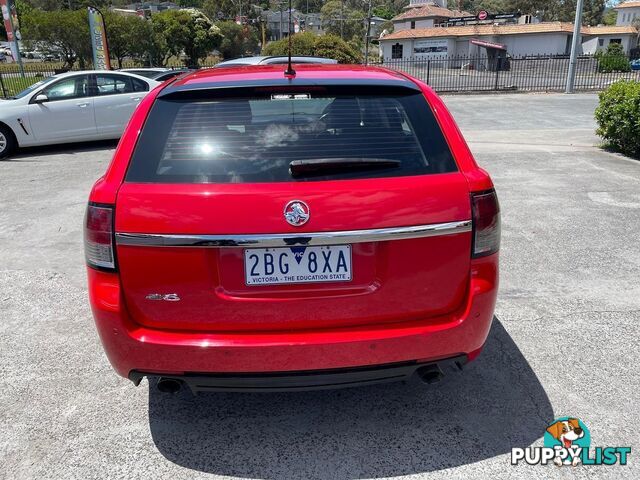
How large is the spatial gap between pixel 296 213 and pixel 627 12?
347 ft

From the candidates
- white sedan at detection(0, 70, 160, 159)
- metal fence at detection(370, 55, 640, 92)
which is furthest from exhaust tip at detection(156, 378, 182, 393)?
metal fence at detection(370, 55, 640, 92)

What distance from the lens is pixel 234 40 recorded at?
58531 millimetres

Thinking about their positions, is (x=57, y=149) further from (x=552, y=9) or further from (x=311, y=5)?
(x=311, y=5)

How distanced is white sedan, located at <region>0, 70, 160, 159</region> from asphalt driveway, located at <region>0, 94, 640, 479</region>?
6290mm

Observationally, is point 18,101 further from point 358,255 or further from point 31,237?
point 358,255

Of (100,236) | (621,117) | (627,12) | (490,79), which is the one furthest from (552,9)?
(100,236)

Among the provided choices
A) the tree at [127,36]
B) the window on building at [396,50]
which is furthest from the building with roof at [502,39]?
the tree at [127,36]

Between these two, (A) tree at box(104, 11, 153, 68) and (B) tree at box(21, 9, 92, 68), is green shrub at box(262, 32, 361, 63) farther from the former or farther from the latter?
(A) tree at box(104, 11, 153, 68)

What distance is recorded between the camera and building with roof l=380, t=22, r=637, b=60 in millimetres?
60406

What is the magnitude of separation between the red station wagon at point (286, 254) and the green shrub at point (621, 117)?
8.16 m

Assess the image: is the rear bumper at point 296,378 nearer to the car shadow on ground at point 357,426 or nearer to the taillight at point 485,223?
the car shadow on ground at point 357,426

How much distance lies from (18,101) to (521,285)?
32.9ft

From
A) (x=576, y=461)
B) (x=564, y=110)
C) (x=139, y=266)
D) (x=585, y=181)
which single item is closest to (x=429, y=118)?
(x=139, y=266)

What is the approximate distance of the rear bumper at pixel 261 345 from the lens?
2346 mm
